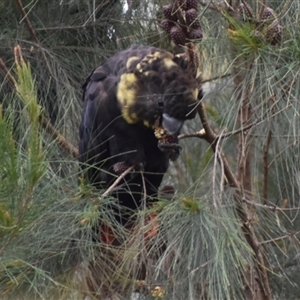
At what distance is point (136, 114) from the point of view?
63.8 inches

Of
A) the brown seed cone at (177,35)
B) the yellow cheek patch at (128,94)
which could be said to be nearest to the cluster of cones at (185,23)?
the brown seed cone at (177,35)

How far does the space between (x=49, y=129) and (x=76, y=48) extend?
0.37 m

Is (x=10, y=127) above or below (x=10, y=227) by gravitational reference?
above

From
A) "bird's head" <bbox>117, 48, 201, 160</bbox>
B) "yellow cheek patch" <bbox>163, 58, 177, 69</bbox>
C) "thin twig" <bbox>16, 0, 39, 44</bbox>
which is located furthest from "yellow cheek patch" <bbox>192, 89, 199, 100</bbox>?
"thin twig" <bbox>16, 0, 39, 44</bbox>

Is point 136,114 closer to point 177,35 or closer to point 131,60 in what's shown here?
point 131,60

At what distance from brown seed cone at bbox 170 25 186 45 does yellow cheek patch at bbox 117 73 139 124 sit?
395 millimetres

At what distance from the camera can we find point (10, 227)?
1.03 m

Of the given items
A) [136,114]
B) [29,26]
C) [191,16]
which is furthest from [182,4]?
[29,26]

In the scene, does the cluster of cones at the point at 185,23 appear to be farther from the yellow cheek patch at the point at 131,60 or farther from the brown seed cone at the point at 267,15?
the yellow cheek patch at the point at 131,60

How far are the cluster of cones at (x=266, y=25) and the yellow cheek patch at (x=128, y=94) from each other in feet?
1.48

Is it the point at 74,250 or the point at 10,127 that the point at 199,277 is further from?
the point at 10,127

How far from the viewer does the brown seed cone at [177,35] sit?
1218mm

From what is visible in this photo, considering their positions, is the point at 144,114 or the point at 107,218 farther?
the point at 144,114

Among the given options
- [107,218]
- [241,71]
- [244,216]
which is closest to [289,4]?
[241,71]
